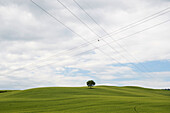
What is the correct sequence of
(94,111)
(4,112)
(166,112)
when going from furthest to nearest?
(4,112) < (94,111) < (166,112)

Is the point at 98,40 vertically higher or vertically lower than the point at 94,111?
higher

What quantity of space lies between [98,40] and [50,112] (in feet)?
43.0

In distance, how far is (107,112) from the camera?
22438 mm

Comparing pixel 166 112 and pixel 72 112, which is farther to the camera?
pixel 72 112

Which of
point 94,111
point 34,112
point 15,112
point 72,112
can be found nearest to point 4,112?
point 15,112

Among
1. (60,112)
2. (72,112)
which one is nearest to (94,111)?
(72,112)

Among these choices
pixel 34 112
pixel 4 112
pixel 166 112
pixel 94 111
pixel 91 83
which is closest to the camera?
pixel 166 112

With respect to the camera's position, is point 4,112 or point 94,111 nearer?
point 94,111

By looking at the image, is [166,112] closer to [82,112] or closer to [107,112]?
[107,112]

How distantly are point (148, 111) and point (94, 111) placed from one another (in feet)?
25.0

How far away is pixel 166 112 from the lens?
71.2ft

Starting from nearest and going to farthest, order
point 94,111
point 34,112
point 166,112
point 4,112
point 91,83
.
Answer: point 166,112 → point 94,111 → point 34,112 → point 4,112 → point 91,83

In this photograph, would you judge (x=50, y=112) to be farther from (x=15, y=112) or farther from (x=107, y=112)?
(x=107, y=112)

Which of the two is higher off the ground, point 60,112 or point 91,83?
point 91,83
